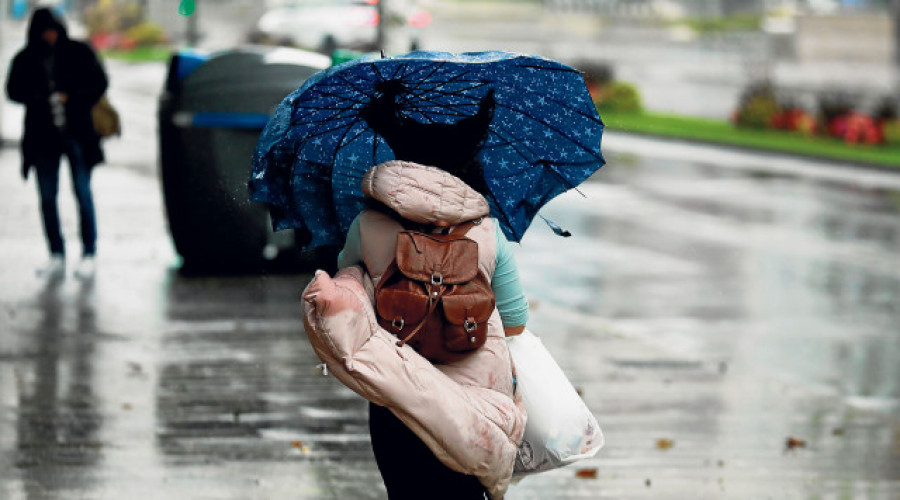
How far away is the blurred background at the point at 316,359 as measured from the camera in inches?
280

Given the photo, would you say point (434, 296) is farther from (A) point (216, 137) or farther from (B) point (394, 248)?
(A) point (216, 137)

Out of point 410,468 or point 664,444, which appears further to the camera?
point 664,444

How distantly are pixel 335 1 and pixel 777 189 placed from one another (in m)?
23.6

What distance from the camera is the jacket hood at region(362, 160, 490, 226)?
14.5ft

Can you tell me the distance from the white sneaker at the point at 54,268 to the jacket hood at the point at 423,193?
7.62 meters

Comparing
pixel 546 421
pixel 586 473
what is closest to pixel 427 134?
pixel 546 421

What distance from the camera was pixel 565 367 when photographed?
30.7ft

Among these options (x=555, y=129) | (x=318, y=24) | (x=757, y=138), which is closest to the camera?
(x=555, y=129)

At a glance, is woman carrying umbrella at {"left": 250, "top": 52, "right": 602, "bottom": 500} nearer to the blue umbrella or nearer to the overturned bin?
the blue umbrella

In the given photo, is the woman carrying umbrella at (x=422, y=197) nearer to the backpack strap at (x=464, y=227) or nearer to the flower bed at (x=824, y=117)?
the backpack strap at (x=464, y=227)

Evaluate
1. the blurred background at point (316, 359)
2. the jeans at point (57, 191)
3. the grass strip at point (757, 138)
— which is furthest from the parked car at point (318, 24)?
the jeans at point (57, 191)

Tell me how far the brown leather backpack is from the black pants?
0.28 metres

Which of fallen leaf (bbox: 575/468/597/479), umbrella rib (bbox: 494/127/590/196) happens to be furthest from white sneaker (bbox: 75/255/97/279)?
umbrella rib (bbox: 494/127/590/196)

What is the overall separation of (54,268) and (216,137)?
1654 millimetres
